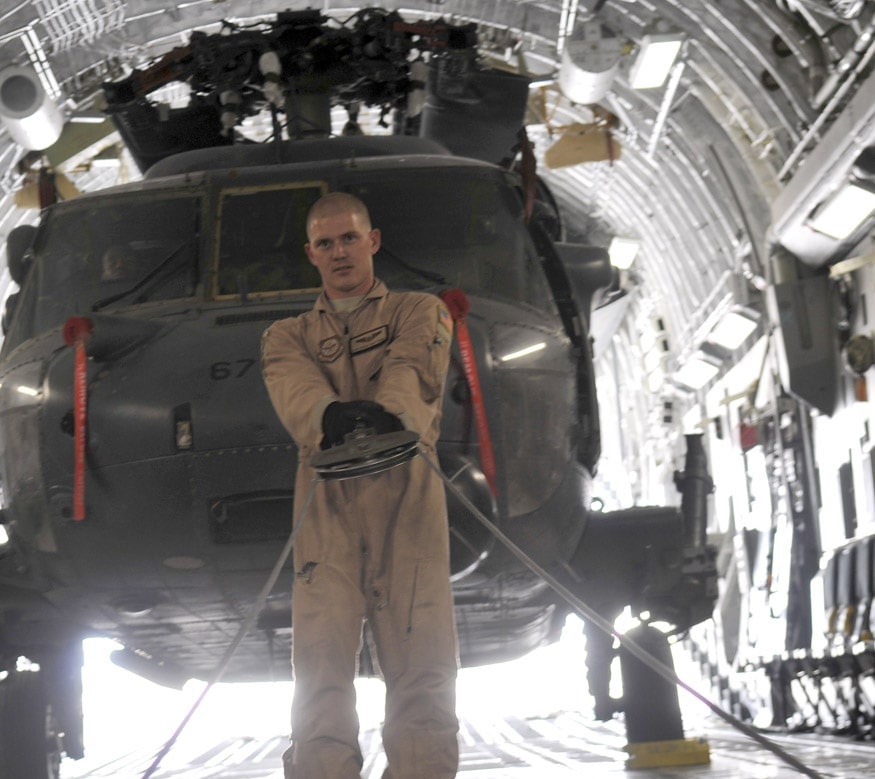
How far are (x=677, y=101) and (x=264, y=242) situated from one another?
404 inches

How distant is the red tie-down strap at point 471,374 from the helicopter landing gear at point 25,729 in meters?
2.58

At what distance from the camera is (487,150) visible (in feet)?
31.9

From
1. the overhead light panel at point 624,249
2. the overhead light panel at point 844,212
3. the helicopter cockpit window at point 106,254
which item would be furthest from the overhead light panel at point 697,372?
the helicopter cockpit window at point 106,254

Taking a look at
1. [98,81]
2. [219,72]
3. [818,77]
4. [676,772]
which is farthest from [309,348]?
[98,81]

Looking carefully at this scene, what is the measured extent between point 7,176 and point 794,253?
28.4 ft

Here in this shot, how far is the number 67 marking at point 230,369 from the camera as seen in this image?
5.97 meters

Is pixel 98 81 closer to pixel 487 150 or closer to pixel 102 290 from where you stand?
pixel 487 150

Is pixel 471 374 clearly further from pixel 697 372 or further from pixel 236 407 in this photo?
pixel 697 372

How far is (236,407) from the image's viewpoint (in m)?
5.91

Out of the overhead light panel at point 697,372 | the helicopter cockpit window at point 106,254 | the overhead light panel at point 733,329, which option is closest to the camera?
the helicopter cockpit window at point 106,254

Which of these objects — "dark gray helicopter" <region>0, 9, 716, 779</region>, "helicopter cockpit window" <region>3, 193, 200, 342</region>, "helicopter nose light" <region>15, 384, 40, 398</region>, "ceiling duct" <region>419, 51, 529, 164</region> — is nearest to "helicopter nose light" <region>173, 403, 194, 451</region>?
"dark gray helicopter" <region>0, 9, 716, 779</region>

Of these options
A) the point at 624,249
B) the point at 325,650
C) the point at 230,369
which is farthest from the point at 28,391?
the point at 624,249

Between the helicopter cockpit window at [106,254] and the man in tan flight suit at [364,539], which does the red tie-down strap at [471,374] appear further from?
the helicopter cockpit window at [106,254]

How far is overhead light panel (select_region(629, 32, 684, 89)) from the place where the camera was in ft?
48.9
